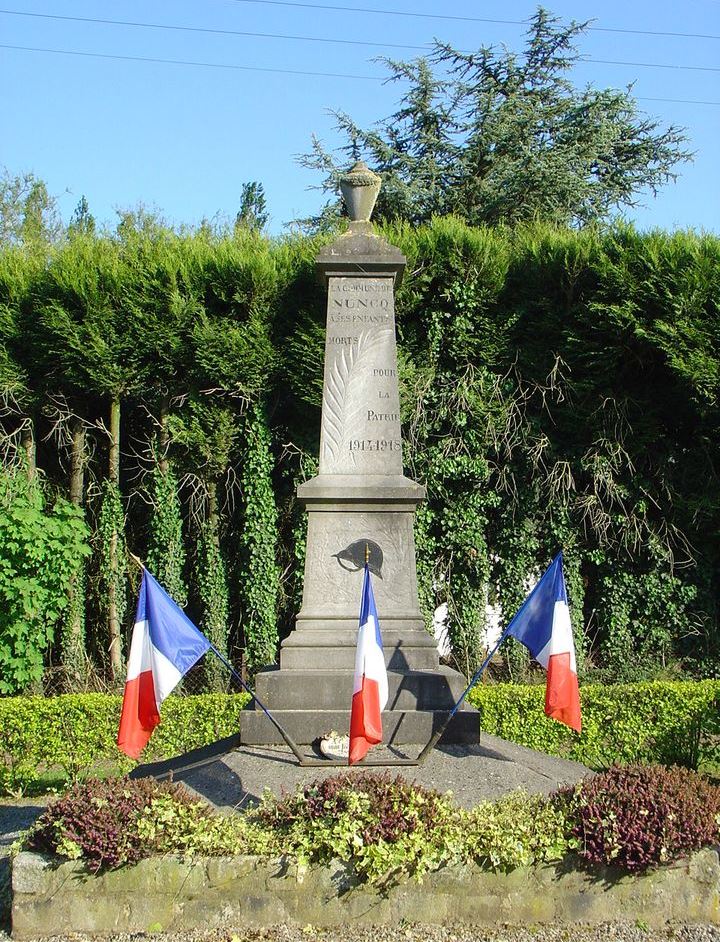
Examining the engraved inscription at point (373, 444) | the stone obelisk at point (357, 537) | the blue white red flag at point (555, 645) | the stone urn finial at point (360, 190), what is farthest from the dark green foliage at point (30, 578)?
the blue white red flag at point (555, 645)

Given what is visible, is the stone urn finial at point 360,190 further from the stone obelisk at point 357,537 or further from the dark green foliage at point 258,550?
the dark green foliage at point 258,550

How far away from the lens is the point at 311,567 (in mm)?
8391

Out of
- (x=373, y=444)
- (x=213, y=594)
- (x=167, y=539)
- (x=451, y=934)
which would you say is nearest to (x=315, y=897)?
(x=451, y=934)

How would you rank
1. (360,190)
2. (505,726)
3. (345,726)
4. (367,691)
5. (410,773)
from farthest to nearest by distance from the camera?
(505,726) → (360,190) → (345,726) → (410,773) → (367,691)

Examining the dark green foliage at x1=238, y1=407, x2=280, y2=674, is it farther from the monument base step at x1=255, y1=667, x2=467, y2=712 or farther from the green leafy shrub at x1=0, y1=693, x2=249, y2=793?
the monument base step at x1=255, y1=667, x2=467, y2=712

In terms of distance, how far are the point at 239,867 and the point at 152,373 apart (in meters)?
8.73

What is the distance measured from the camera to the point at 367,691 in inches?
246

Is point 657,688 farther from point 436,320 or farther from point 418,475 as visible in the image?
point 436,320

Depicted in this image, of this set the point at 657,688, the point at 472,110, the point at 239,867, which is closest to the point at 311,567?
the point at 239,867

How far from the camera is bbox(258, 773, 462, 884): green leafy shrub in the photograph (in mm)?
5430

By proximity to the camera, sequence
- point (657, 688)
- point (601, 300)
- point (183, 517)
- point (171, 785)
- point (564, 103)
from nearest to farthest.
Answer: point (171, 785) → point (657, 688) → point (601, 300) → point (183, 517) → point (564, 103)

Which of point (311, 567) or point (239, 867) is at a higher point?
point (311, 567)

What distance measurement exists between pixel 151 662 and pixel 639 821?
3094 millimetres

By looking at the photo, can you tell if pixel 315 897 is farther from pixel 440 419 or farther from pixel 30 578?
pixel 440 419
